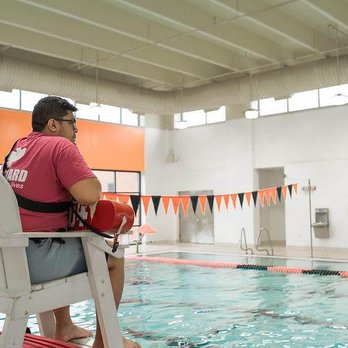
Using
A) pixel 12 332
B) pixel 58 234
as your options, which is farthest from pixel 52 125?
pixel 12 332

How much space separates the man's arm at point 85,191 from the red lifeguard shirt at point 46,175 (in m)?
0.04

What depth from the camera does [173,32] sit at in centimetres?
1084

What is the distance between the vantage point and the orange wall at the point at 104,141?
13.6 m

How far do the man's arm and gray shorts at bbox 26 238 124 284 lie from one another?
230 millimetres

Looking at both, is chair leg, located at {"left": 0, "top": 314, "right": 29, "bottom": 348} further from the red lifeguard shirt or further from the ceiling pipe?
the ceiling pipe

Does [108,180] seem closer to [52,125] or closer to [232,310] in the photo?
[232,310]

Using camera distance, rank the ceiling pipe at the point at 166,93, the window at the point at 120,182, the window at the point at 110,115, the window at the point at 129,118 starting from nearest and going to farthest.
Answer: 1. the ceiling pipe at the point at 166,93
2. the window at the point at 110,115
3. the window at the point at 120,182
4. the window at the point at 129,118

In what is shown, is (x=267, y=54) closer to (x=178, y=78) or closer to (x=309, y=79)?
(x=309, y=79)

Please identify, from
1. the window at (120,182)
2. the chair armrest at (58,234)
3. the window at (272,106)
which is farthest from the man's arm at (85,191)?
the window at (120,182)

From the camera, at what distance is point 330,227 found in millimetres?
13453

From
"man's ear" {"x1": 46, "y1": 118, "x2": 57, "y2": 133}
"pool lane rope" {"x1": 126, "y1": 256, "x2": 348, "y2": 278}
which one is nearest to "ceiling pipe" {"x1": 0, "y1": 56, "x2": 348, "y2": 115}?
"pool lane rope" {"x1": 126, "y1": 256, "x2": 348, "y2": 278}

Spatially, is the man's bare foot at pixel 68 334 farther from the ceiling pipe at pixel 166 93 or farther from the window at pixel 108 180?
the window at pixel 108 180

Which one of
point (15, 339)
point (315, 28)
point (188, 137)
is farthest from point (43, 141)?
point (188, 137)

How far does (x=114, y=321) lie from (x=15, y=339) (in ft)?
1.68
